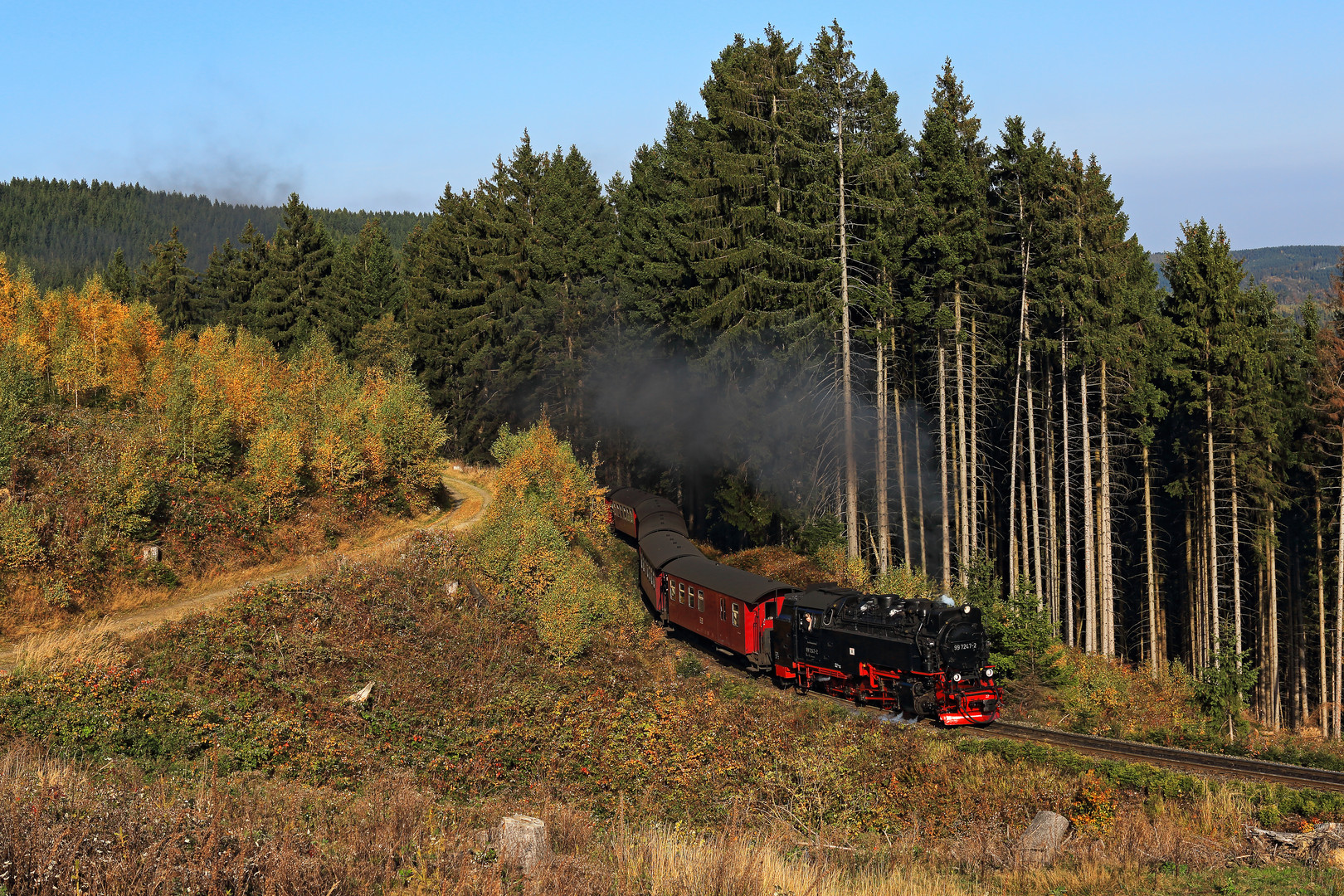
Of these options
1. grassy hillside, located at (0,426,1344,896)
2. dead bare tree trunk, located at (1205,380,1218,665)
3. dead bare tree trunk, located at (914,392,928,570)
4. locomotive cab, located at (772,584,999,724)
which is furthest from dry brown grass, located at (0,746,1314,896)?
dead bare tree trunk, located at (914,392,928,570)

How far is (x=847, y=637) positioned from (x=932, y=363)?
1877 cm

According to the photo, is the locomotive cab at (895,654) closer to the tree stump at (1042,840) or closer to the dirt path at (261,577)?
the tree stump at (1042,840)

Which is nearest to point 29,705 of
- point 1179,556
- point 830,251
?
point 830,251

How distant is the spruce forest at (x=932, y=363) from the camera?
36.9 meters

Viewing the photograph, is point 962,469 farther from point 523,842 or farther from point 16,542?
point 16,542

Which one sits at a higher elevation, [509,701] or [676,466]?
[676,466]

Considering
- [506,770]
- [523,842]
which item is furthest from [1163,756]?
[523,842]

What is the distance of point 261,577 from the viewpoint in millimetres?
29219

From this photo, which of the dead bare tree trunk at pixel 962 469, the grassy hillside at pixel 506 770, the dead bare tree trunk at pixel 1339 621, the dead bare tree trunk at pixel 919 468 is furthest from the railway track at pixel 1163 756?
the dead bare tree trunk at pixel 919 468

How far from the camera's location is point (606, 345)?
50.1 meters

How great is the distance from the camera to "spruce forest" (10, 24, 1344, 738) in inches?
1452

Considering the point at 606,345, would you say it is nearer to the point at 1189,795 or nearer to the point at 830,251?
the point at 830,251

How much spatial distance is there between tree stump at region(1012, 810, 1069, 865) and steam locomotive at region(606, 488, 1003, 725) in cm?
585

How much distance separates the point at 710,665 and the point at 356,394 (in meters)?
20.1
